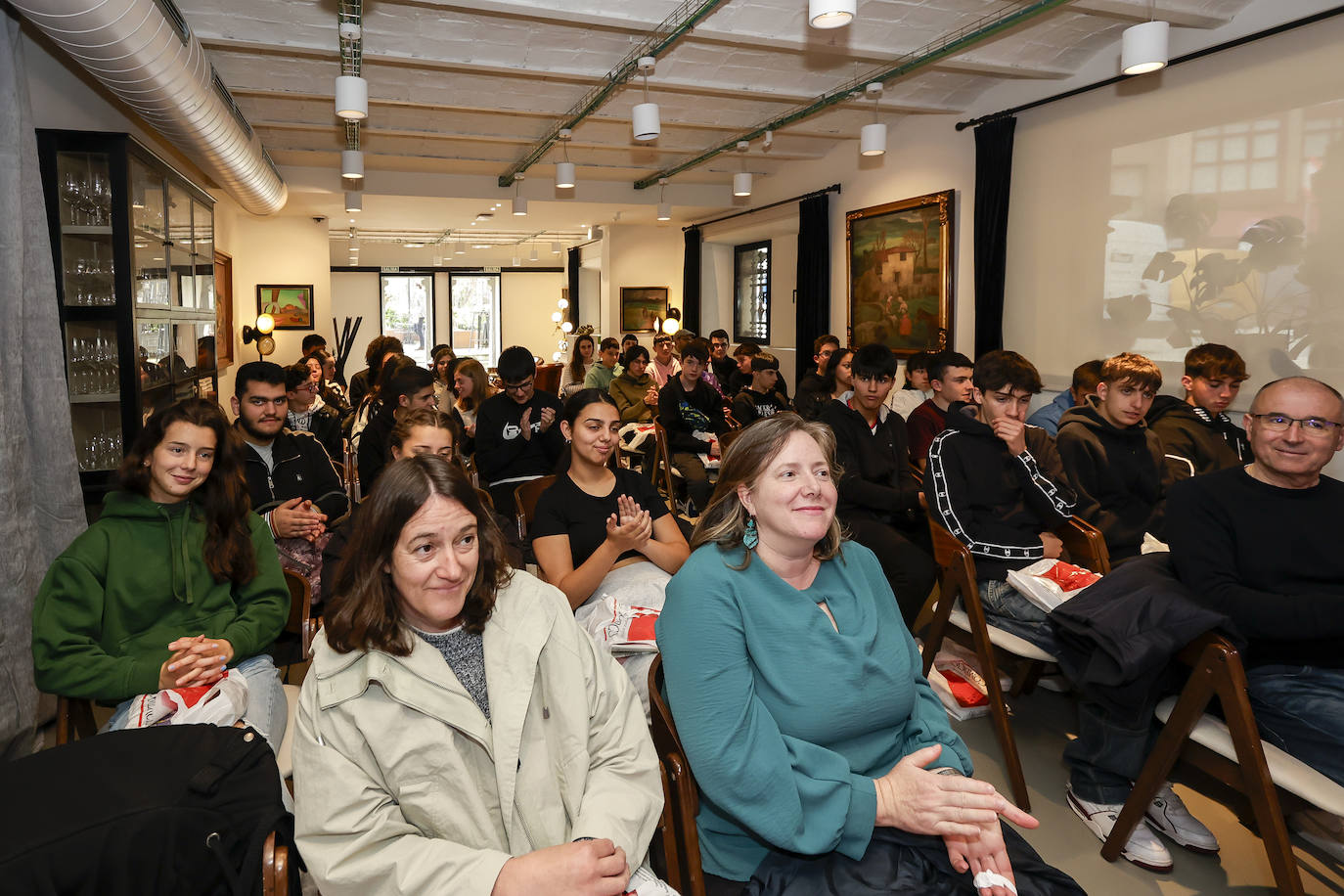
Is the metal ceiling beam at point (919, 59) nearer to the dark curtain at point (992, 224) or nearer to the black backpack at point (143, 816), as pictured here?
the dark curtain at point (992, 224)

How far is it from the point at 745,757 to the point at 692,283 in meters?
12.6

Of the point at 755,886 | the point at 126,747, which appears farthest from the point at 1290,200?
the point at 126,747

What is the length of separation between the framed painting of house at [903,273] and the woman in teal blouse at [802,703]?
265 inches

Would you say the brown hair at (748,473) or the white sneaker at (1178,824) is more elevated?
the brown hair at (748,473)

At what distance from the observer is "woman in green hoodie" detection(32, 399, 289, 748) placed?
2.26 metres

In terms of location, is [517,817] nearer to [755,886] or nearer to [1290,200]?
[755,886]

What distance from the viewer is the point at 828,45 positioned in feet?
20.5

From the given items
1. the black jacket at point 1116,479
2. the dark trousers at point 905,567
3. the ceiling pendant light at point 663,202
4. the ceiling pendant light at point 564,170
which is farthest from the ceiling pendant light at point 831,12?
the ceiling pendant light at point 663,202

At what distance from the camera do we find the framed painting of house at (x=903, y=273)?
821cm

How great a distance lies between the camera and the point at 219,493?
2.62 m

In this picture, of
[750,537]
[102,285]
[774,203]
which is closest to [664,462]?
[102,285]

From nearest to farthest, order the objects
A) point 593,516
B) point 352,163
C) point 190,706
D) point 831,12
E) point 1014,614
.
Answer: point 190,706 < point 593,516 < point 1014,614 < point 831,12 < point 352,163

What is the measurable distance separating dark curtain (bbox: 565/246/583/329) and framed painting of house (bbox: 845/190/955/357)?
33.3 feet

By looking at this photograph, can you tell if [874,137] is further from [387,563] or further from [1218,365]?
[387,563]
